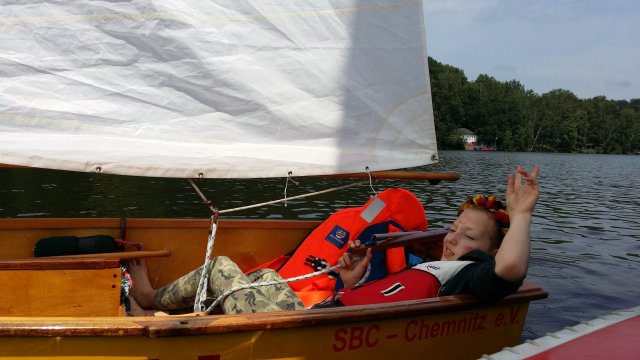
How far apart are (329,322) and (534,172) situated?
1366mm

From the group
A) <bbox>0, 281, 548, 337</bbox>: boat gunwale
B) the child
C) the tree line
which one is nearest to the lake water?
the child

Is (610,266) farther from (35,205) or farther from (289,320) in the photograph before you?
(35,205)

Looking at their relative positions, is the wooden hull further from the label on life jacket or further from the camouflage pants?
the camouflage pants

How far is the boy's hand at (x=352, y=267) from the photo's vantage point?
4.14 meters

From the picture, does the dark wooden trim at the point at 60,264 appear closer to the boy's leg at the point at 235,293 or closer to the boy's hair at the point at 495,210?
the boy's leg at the point at 235,293

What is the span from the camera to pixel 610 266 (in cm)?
935

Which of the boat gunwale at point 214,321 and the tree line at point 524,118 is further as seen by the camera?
the tree line at point 524,118

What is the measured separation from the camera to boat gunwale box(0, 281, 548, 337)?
2844mm

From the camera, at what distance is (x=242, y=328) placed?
309 centimetres

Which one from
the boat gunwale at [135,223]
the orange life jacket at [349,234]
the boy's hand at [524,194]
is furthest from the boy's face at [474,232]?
the boat gunwale at [135,223]

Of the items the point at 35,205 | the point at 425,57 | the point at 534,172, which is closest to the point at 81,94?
the point at 425,57

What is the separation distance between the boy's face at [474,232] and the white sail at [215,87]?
691 mm

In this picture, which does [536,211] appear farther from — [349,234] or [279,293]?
[279,293]

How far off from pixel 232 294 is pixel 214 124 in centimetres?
109
